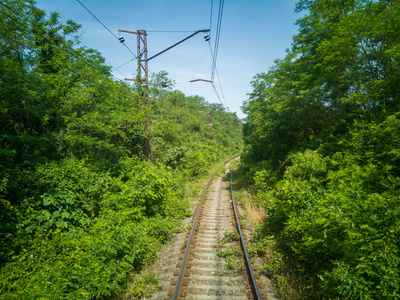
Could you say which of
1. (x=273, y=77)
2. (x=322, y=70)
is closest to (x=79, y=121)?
(x=322, y=70)

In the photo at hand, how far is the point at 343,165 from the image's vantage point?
687cm

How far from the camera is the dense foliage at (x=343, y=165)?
11.3 ft

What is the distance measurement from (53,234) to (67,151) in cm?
542

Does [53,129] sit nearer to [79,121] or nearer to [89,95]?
[79,121]

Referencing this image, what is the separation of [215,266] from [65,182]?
5.70 meters

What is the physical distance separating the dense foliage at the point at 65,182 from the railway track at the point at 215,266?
120 cm

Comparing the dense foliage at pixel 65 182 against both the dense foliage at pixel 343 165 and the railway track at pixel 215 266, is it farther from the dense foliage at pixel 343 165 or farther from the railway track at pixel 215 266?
the dense foliage at pixel 343 165

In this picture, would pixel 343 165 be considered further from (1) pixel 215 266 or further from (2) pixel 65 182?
(2) pixel 65 182

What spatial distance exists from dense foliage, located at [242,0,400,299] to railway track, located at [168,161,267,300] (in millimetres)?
1180

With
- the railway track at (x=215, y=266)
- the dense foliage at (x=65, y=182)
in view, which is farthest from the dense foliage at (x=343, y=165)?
the dense foliage at (x=65, y=182)

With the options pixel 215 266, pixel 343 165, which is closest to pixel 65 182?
pixel 215 266

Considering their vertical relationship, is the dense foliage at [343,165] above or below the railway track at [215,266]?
above

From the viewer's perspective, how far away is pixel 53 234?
545 cm

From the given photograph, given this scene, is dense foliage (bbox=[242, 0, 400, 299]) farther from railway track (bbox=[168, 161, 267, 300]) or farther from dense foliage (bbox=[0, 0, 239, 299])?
dense foliage (bbox=[0, 0, 239, 299])
